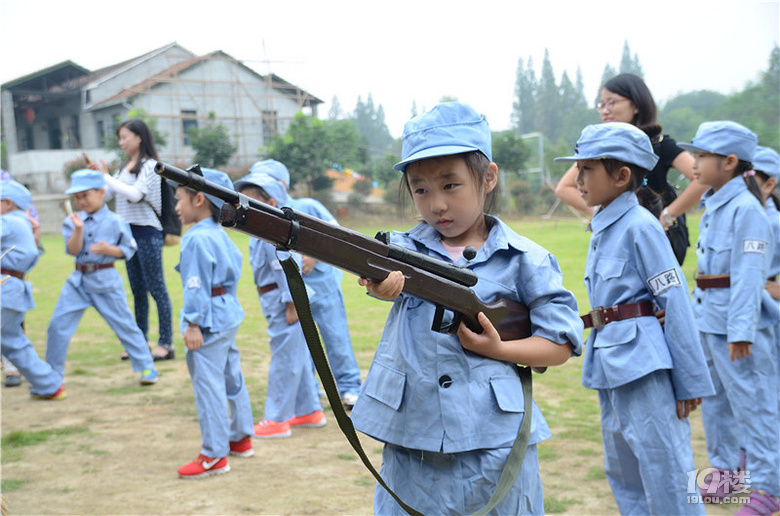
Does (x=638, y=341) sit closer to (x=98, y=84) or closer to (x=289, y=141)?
(x=289, y=141)

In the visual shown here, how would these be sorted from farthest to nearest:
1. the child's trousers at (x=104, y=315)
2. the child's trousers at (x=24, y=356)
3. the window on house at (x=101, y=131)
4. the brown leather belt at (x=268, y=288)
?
1. the window on house at (x=101, y=131)
2. the child's trousers at (x=104, y=315)
3. the child's trousers at (x=24, y=356)
4. the brown leather belt at (x=268, y=288)

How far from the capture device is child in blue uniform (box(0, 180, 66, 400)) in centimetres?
616

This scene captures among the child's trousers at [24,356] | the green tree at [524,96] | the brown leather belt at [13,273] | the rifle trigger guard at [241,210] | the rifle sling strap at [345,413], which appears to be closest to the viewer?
the rifle trigger guard at [241,210]

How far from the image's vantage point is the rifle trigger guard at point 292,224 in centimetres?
206

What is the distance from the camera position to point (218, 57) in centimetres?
4006

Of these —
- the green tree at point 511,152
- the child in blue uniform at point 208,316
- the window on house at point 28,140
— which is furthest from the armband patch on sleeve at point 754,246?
the window on house at point 28,140

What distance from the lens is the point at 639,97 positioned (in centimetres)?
418

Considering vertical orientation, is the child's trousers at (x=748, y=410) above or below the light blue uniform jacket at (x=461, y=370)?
below

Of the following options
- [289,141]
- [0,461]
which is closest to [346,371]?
[0,461]

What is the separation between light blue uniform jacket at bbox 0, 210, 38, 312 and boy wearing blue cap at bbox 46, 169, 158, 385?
337mm

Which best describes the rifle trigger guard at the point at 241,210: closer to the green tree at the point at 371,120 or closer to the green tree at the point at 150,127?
the green tree at the point at 150,127

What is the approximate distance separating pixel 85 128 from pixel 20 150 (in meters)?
7.47

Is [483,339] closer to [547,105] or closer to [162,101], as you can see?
[162,101]

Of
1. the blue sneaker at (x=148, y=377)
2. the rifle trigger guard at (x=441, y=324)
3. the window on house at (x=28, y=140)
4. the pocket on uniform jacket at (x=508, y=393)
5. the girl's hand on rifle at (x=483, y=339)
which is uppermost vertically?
the window on house at (x=28, y=140)
